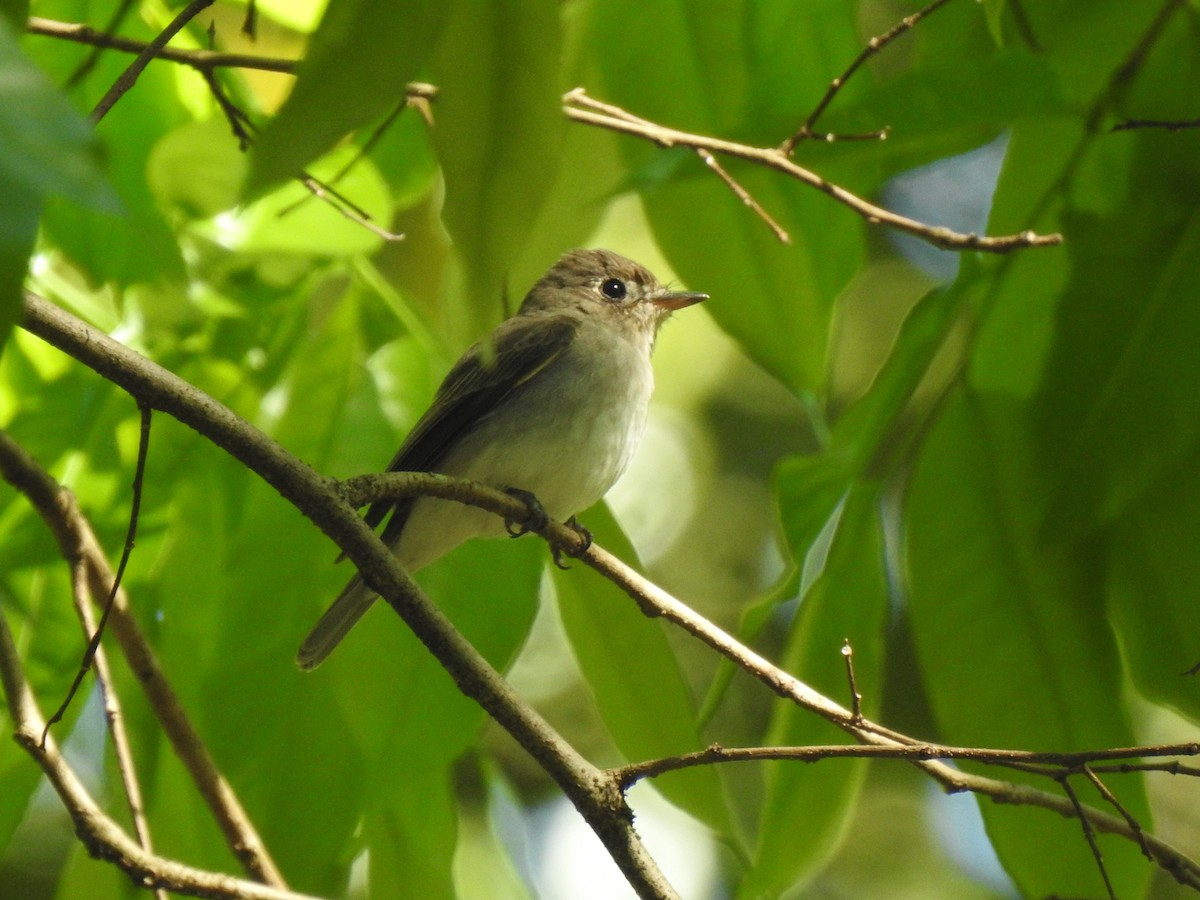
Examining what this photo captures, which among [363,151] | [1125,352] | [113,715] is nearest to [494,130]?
[363,151]

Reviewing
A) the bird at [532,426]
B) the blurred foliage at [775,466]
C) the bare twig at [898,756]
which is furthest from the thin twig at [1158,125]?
the bird at [532,426]

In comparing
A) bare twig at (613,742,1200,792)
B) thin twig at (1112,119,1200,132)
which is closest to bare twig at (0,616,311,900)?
bare twig at (613,742,1200,792)

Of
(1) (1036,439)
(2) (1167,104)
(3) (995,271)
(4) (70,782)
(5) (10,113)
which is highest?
(2) (1167,104)

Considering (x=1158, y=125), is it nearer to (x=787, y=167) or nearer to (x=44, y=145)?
(x=787, y=167)

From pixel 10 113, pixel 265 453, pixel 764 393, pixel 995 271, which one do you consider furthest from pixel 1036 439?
pixel 764 393

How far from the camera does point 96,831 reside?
214 centimetres

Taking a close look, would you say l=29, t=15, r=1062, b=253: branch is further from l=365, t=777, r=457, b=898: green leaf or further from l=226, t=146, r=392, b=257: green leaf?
l=365, t=777, r=457, b=898: green leaf

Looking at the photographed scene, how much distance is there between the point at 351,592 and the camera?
8.66 feet

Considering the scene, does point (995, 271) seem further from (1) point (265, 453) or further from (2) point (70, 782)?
(2) point (70, 782)

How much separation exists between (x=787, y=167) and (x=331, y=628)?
1.11m

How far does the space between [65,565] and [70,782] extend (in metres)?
0.53

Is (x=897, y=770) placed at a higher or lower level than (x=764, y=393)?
lower

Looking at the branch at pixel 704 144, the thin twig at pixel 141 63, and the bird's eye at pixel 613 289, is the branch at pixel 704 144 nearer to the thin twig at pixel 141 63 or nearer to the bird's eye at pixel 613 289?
the thin twig at pixel 141 63

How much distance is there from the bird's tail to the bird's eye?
6.57ft
